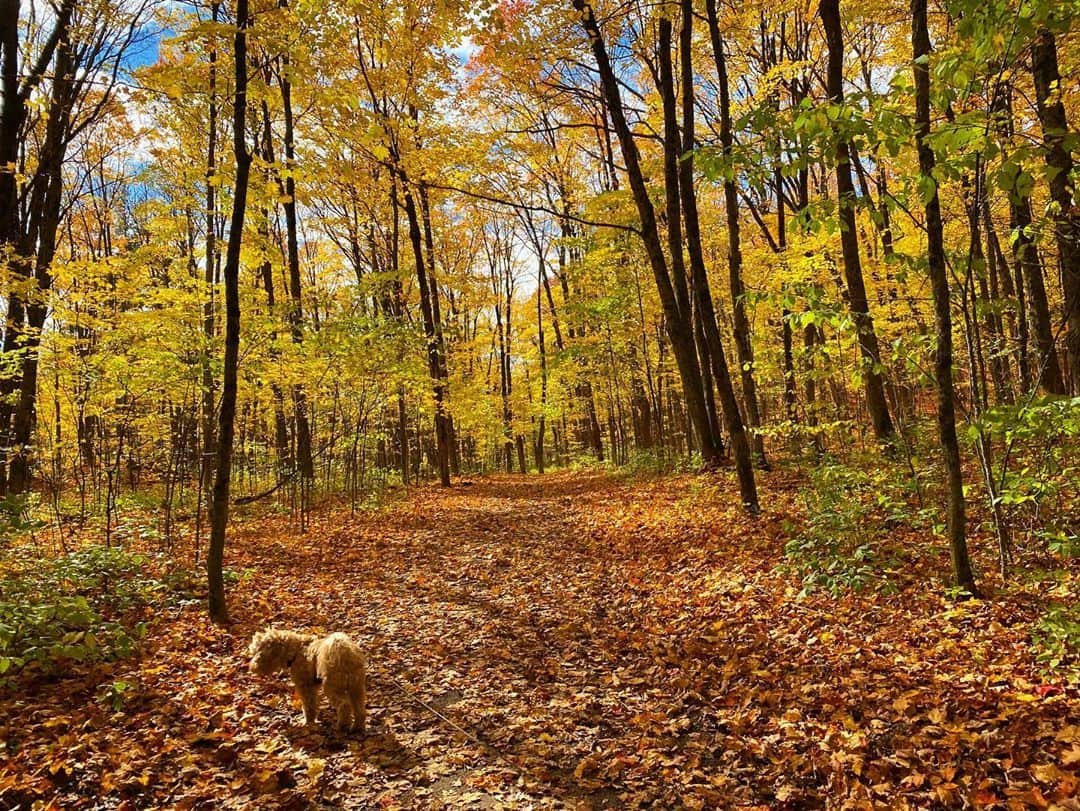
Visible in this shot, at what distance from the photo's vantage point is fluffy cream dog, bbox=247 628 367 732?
4129mm

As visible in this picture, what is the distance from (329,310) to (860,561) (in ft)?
36.5

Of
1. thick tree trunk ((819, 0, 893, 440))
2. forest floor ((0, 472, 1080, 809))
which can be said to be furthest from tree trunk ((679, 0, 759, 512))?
thick tree trunk ((819, 0, 893, 440))

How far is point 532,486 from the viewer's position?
19984mm

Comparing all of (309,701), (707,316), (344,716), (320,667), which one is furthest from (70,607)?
(707,316)

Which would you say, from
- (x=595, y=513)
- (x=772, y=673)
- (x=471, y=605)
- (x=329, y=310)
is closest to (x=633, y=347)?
(x=595, y=513)

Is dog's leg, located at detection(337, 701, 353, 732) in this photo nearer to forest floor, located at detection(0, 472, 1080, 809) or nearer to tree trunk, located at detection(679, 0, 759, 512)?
forest floor, located at detection(0, 472, 1080, 809)

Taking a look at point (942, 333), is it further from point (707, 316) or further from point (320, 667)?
point (707, 316)

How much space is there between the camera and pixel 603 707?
173 inches

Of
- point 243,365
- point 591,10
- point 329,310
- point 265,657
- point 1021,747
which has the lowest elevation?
point 1021,747

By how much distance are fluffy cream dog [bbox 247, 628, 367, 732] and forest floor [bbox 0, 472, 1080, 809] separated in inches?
7.8

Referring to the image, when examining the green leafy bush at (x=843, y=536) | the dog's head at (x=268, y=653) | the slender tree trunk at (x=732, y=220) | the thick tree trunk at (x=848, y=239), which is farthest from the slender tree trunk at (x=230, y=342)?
the thick tree trunk at (x=848, y=239)

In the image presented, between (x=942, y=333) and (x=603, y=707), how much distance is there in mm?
4150

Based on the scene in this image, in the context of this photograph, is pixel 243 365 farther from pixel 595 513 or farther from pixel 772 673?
pixel 772 673

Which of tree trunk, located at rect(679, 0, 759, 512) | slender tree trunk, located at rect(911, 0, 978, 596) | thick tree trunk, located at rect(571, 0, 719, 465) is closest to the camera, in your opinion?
slender tree trunk, located at rect(911, 0, 978, 596)
